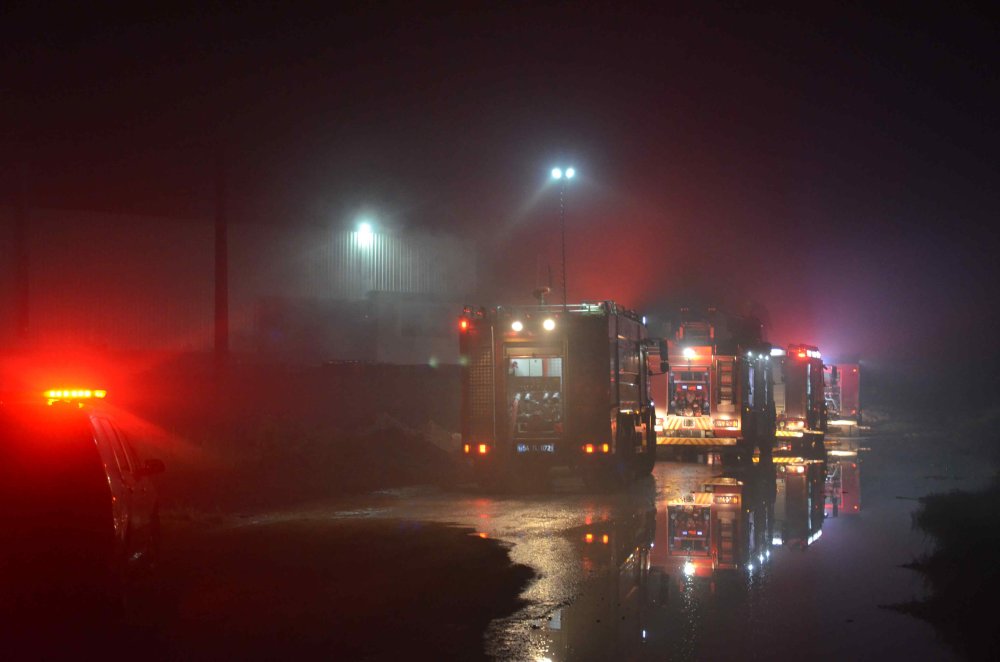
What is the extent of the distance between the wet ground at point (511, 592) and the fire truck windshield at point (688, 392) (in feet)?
36.8

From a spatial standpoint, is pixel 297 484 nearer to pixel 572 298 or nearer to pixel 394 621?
pixel 394 621

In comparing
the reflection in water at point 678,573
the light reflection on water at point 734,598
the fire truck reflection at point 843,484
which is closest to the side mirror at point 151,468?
the light reflection on water at point 734,598

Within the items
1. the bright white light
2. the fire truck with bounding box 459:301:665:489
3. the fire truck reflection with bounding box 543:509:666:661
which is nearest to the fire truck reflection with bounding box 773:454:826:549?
the fire truck reflection with bounding box 543:509:666:661

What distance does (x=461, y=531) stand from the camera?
564 inches

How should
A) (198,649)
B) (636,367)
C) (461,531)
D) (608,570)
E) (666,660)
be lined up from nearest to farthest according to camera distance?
(666,660) → (198,649) → (608,570) → (461,531) → (636,367)

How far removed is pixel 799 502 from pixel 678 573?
25.0 ft

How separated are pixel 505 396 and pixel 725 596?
10865 mm

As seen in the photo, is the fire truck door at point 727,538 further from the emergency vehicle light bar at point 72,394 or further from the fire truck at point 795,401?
the fire truck at point 795,401

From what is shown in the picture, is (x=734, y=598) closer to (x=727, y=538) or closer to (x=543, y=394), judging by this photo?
(x=727, y=538)

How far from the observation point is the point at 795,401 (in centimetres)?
3256

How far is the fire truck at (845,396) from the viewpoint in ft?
143

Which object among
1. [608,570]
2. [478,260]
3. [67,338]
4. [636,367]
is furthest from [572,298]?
[608,570]

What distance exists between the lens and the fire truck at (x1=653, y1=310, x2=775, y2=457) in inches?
1067

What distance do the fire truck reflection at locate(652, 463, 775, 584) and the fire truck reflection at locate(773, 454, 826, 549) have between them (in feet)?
0.58
